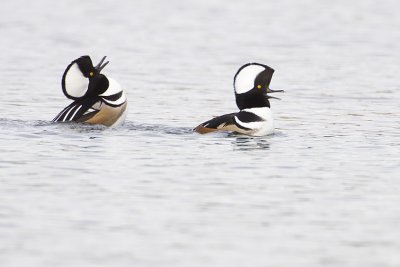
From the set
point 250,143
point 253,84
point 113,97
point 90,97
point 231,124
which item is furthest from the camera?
point 90,97

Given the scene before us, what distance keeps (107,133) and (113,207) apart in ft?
19.3

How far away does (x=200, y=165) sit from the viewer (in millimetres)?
14664

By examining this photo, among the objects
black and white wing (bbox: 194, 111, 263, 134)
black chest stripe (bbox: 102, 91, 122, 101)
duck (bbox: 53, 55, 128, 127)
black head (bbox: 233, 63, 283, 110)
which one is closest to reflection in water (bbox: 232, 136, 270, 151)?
black and white wing (bbox: 194, 111, 263, 134)

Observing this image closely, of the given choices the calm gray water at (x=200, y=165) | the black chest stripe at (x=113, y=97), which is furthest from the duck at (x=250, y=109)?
the black chest stripe at (x=113, y=97)

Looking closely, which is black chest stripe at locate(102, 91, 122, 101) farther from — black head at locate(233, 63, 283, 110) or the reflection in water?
the reflection in water

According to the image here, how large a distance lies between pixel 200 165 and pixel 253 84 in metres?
3.47

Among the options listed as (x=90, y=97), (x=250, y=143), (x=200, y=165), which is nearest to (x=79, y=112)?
(x=90, y=97)

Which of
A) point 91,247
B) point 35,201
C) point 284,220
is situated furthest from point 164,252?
point 35,201

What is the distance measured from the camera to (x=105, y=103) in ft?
61.3

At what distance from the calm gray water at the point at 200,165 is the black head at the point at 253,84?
699mm

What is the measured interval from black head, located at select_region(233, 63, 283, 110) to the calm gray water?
699mm

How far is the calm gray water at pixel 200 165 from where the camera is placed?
34.2 ft

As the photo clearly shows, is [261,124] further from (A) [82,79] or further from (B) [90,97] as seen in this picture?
(A) [82,79]

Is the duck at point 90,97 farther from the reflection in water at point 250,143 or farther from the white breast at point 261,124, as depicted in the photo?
the reflection in water at point 250,143
